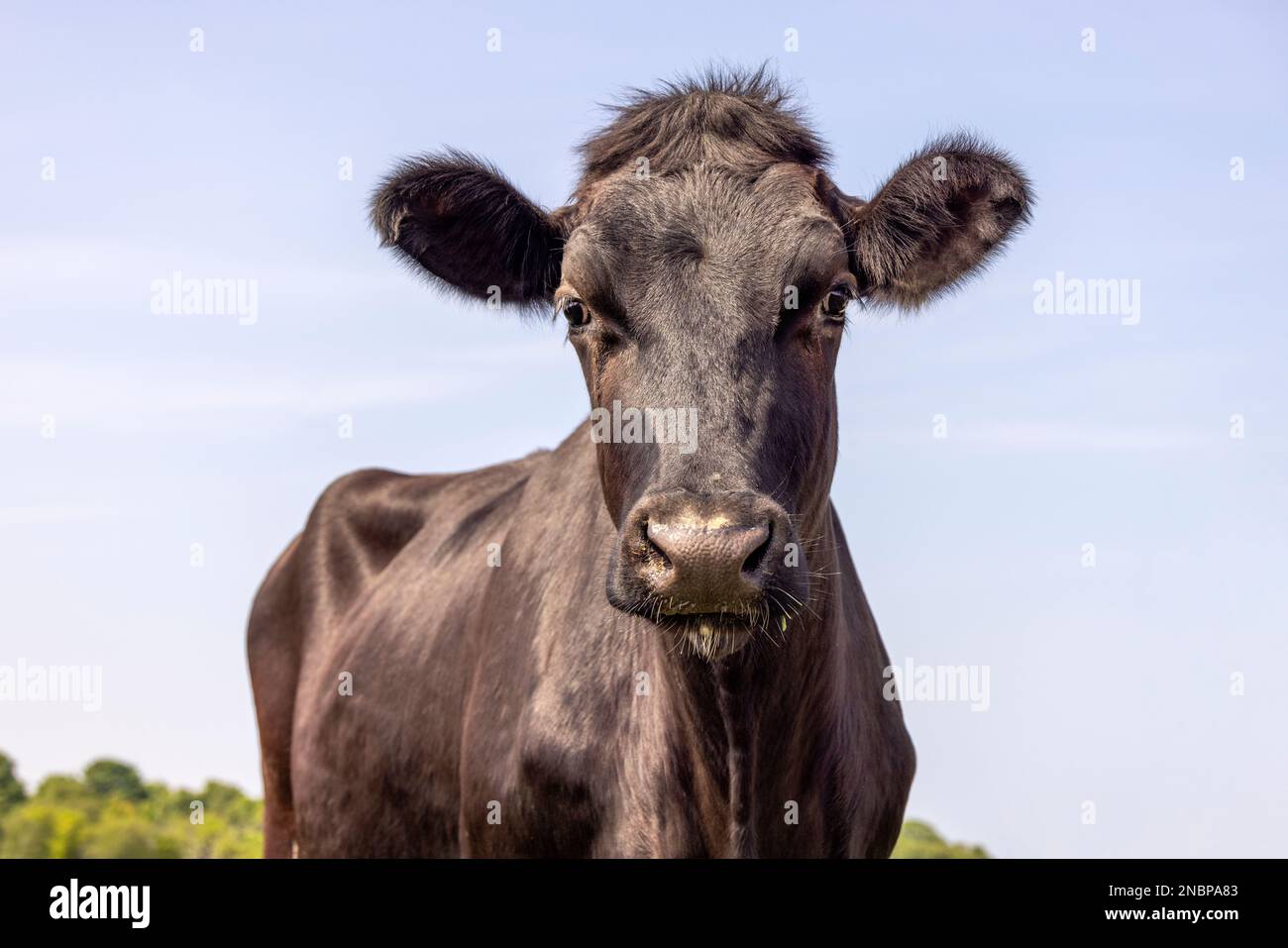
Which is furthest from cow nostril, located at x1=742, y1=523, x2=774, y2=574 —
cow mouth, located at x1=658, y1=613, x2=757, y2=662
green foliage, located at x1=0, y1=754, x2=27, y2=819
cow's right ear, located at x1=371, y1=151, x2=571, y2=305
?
green foliage, located at x1=0, y1=754, x2=27, y2=819

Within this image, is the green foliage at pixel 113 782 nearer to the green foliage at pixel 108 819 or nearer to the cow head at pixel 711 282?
the green foliage at pixel 108 819

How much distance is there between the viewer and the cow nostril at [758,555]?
4.67 m

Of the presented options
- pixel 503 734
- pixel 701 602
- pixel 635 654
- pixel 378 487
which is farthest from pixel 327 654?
pixel 701 602

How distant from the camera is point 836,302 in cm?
580

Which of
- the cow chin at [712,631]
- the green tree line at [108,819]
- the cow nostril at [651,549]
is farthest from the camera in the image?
the green tree line at [108,819]

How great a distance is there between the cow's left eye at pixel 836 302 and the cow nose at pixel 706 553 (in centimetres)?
132

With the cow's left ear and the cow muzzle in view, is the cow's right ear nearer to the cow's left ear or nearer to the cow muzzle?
the cow's left ear

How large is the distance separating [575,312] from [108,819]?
19715mm

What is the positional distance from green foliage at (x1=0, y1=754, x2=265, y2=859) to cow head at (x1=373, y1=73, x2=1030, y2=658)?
1353cm

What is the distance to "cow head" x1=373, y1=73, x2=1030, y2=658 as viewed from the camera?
15.8 feet

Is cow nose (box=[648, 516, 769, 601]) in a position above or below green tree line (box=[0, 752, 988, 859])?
above

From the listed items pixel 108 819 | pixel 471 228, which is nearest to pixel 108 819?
pixel 108 819

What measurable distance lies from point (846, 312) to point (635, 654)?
5.66 feet

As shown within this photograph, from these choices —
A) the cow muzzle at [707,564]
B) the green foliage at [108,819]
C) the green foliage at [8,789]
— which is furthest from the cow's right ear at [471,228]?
the green foliage at [8,789]
